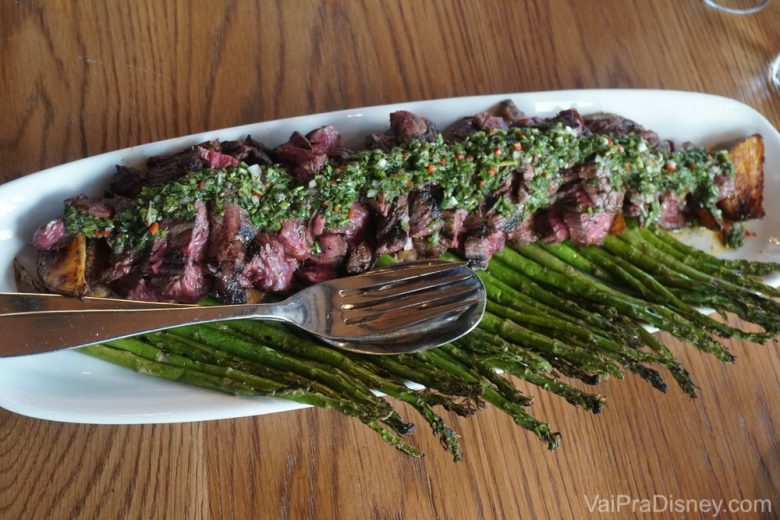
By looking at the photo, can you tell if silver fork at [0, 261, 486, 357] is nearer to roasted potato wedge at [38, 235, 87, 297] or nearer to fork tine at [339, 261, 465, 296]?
fork tine at [339, 261, 465, 296]

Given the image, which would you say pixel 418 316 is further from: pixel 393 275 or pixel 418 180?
pixel 418 180

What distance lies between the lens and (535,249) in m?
3.53

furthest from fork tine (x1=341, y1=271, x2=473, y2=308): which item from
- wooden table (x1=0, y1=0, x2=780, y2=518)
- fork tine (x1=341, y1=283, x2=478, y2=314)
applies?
wooden table (x1=0, y1=0, x2=780, y2=518)

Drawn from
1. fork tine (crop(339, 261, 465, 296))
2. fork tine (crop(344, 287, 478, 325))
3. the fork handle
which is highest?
the fork handle

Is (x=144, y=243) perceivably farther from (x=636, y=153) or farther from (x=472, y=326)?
(x=636, y=153)

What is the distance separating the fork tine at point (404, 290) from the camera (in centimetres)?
310

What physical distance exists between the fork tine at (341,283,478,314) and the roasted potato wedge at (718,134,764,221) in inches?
74.1

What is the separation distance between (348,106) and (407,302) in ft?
5.57

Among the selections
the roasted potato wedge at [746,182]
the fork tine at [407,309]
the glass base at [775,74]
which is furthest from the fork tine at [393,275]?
the glass base at [775,74]

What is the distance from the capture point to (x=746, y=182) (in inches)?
153

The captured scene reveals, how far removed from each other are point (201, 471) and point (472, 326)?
156 cm

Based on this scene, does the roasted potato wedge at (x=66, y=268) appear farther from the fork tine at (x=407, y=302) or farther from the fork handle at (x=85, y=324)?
the fork tine at (x=407, y=302)

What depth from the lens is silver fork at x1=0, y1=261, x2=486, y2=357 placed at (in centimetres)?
264

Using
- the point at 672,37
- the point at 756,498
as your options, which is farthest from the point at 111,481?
the point at 672,37
